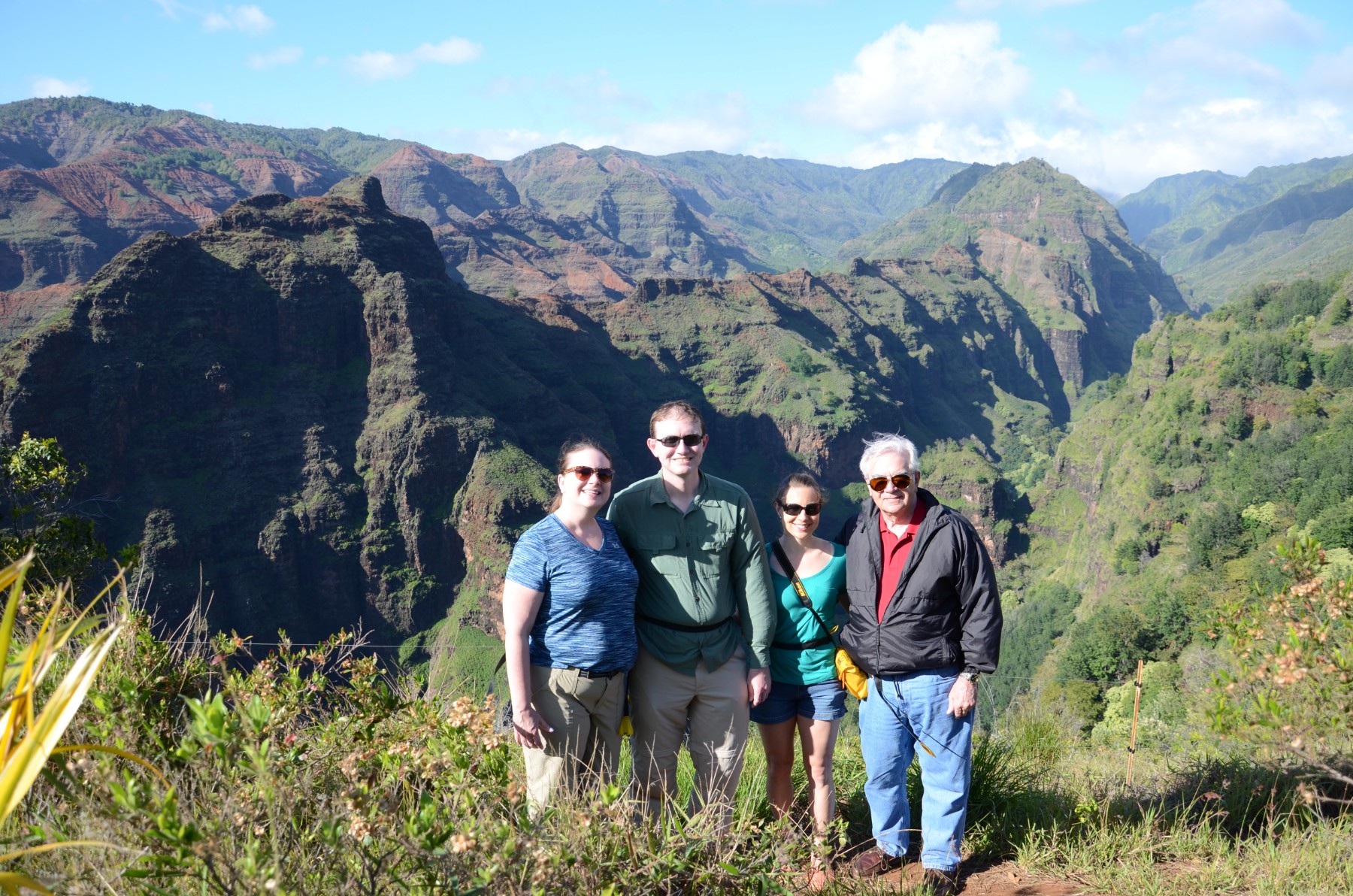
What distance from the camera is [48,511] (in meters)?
11.2

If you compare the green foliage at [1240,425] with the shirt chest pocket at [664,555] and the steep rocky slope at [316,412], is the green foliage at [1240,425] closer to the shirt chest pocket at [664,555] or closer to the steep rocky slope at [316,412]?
the steep rocky slope at [316,412]

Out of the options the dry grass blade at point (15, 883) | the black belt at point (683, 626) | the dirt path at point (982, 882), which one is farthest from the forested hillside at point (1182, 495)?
the dry grass blade at point (15, 883)

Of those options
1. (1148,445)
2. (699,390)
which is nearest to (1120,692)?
(1148,445)

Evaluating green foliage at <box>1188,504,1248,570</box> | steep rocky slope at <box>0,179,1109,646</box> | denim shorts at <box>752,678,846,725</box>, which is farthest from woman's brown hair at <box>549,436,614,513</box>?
steep rocky slope at <box>0,179,1109,646</box>

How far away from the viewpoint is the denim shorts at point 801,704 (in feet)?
12.2

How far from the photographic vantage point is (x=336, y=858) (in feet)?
7.13

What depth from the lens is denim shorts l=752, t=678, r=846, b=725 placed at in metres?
A: 3.72

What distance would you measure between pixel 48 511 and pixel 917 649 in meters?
12.6

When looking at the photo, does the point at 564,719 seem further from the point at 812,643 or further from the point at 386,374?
the point at 386,374

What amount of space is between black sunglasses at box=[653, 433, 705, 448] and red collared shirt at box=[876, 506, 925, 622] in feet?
3.27

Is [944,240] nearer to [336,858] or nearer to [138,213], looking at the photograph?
[138,213]

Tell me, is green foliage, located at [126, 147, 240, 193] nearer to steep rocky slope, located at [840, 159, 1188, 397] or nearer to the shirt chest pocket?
the shirt chest pocket

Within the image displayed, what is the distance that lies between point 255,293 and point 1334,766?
54.1 meters

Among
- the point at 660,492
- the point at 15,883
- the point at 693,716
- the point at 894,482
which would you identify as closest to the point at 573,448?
the point at 660,492
